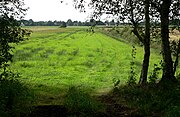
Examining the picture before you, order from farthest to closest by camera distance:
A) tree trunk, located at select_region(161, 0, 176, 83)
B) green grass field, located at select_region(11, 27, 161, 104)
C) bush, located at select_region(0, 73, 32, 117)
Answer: green grass field, located at select_region(11, 27, 161, 104) < tree trunk, located at select_region(161, 0, 176, 83) < bush, located at select_region(0, 73, 32, 117)

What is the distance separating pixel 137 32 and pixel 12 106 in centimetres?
982

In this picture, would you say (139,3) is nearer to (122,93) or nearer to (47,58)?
(122,93)

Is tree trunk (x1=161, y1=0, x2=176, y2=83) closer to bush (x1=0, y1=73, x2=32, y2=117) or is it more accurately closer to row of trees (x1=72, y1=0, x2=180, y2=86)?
row of trees (x1=72, y1=0, x2=180, y2=86)

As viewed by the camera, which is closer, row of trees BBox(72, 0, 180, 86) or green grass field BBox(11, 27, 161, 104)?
row of trees BBox(72, 0, 180, 86)

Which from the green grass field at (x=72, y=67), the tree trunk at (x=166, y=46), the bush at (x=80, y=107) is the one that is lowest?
the green grass field at (x=72, y=67)

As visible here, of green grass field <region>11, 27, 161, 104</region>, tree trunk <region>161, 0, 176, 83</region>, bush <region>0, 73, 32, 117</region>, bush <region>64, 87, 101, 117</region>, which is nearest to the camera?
bush <region>0, 73, 32, 117</region>

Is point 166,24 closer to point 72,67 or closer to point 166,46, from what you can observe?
point 166,46

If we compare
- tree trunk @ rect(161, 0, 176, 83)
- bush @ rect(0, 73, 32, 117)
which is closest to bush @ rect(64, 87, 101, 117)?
bush @ rect(0, 73, 32, 117)

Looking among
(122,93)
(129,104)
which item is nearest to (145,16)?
(122,93)

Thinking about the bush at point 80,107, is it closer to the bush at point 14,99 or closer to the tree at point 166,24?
the bush at point 14,99

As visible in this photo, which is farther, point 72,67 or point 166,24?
point 72,67

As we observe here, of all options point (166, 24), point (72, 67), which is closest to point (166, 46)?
point (166, 24)

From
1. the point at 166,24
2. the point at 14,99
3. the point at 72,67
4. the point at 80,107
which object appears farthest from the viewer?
the point at 72,67

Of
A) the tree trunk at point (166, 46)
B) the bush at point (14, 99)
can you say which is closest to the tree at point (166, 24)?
the tree trunk at point (166, 46)
